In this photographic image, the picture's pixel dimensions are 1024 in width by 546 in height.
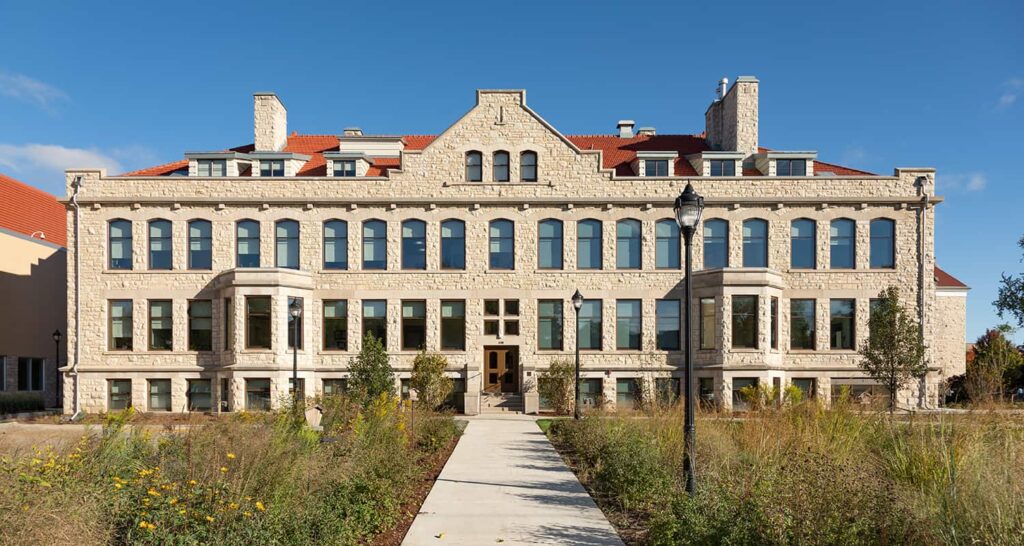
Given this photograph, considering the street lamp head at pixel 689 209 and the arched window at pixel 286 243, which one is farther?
the arched window at pixel 286 243

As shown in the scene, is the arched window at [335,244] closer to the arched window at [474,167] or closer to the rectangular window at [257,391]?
the rectangular window at [257,391]

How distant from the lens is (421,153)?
29234 mm

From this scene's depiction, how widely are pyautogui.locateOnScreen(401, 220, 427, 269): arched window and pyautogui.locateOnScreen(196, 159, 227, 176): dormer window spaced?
30.2ft

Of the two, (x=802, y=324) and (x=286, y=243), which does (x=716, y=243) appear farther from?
(x=286, y=243)

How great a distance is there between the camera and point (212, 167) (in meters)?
30.3

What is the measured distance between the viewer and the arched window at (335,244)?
96.2ft

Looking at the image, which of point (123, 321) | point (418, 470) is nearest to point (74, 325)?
point (123, 321)

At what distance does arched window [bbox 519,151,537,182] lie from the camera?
29391 millimetres

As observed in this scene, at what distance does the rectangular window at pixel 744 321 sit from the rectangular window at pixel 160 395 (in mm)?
24888

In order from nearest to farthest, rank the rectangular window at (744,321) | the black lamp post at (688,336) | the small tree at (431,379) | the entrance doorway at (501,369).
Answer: the black lamp post at (688,336) → the small tree at (431,379) → the rectangular window at (744,321) → the entrance doorway at (501,369)

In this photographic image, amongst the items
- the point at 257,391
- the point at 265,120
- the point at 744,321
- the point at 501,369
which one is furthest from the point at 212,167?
the point at 744,321

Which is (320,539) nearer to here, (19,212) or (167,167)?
(167,167)

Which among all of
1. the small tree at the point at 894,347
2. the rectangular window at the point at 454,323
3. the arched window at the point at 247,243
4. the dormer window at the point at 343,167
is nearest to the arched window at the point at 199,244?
the arched window at the point at 247,243

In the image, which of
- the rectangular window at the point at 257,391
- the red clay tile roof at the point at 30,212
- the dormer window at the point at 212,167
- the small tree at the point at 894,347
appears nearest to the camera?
the small tree at the point at 894,347
